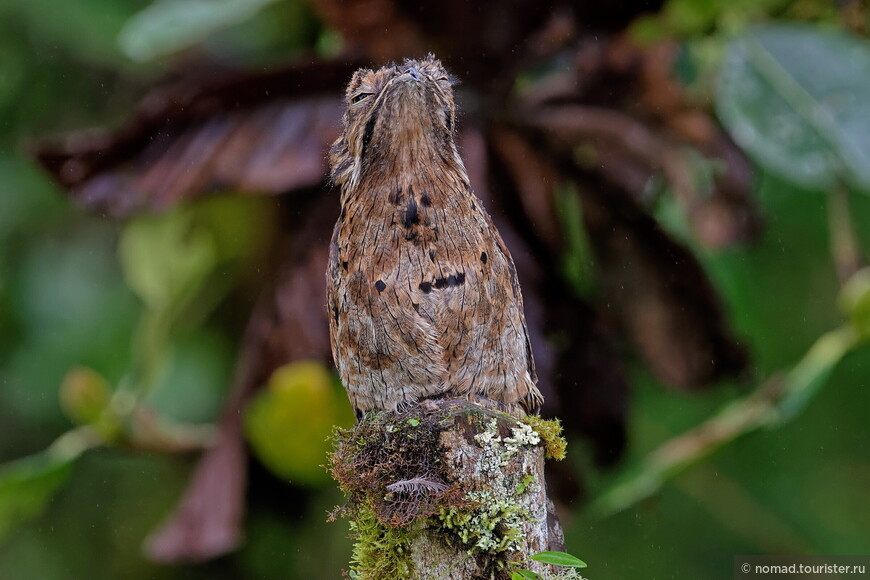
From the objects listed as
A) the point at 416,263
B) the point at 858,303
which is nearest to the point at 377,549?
the point at 416,263

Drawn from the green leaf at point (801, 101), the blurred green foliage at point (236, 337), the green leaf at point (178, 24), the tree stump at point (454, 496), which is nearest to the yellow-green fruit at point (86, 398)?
the blurred green foliage at point (236, 337)

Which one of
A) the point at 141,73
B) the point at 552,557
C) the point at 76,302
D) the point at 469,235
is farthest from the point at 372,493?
the point at 141,73

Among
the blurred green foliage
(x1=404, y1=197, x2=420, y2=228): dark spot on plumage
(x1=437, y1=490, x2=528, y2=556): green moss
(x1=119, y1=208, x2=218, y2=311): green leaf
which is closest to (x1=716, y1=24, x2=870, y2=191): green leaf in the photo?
the blurred green foliage

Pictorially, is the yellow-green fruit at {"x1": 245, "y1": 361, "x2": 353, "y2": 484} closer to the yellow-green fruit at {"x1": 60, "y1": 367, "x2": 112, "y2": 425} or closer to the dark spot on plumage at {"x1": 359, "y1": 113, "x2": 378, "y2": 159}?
the yellow-green fruit at {"x1": 60, "y1": 367, "x2": 112, "y2": 425}

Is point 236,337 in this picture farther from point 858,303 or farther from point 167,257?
point 858,303

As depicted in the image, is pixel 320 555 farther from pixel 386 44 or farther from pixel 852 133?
pixel 852 133
